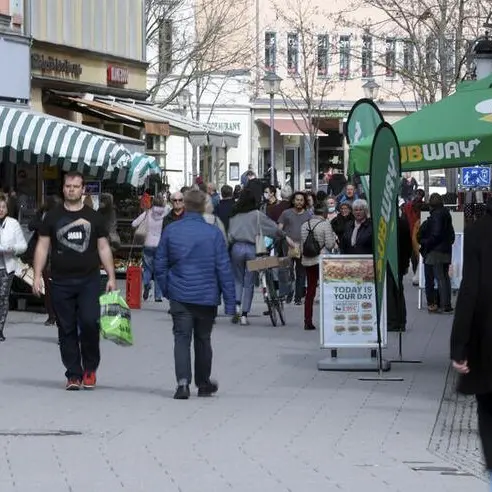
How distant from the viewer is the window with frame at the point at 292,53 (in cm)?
5655

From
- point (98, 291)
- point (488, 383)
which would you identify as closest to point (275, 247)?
point (98, 291)

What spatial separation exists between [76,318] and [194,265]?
49.0 inches

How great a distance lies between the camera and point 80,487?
8891mm

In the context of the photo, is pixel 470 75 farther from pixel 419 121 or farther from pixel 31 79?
pixel 419 121

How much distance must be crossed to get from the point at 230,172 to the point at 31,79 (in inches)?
1128

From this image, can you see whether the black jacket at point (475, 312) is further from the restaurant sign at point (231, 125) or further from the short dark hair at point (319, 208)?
the restaurant sign at point (231, 125)

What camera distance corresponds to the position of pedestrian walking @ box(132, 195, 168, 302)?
996 inches

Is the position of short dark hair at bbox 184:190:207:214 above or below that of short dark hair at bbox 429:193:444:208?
below

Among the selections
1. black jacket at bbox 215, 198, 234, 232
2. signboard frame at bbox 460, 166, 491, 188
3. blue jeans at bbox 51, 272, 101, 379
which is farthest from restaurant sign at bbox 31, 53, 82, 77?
blue jeans at bbox 51, 272, 101, 379

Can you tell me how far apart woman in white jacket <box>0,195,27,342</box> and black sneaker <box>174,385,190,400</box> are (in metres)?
5.28

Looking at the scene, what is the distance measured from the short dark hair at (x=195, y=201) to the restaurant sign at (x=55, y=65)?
1548 cm

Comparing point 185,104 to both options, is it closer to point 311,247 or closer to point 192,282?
point 311,247

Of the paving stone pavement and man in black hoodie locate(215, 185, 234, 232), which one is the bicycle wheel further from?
man in black hoodie locate(215, 185, 234, 232)

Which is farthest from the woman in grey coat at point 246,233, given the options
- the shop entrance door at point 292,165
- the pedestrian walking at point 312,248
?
the shop entrance door at point 292,165
